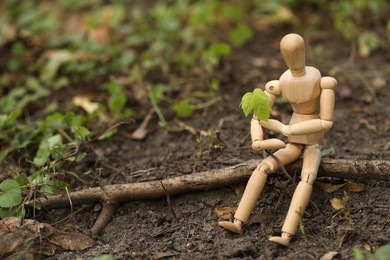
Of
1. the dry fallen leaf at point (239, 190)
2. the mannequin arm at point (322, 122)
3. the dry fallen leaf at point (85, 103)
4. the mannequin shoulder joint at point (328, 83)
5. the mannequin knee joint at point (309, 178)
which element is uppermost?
the mannequin shoulder joint at point (328, 83)

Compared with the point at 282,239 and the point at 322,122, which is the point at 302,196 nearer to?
the point at 282,239

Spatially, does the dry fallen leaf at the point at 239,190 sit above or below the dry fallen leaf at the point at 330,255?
below

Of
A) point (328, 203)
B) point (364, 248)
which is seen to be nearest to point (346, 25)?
point (328, 203)

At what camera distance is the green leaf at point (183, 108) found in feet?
11.8

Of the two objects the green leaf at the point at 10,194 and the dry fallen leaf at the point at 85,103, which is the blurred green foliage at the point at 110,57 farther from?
the green leaf at the point at 10,194

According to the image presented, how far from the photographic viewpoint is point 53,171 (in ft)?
9.53

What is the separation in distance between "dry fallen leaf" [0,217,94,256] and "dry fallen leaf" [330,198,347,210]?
1105 millimetres

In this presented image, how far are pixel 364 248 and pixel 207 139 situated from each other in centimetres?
121

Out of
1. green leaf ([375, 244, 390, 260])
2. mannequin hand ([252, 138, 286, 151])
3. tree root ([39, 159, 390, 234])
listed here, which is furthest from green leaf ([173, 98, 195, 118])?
green leaf ([375, 244, 390, 260])

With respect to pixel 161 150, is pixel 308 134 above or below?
above

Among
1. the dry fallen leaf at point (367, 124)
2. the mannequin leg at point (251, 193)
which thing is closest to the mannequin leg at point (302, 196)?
the mannequin leg at point (251, 193)

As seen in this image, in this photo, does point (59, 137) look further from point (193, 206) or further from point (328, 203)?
point (328, 203)

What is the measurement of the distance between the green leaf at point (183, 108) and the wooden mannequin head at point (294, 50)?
1.34 metres

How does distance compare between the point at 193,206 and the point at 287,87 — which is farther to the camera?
the point at 193,206
